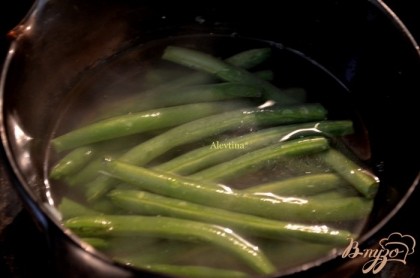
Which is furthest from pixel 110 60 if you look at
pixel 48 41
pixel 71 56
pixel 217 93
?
pixel 217 93

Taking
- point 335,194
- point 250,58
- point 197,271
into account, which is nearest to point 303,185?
point 335,194

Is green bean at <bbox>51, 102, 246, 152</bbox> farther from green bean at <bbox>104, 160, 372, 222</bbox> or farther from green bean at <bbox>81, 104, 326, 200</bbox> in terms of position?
green bean at <bbox>104, 160, 372, 222</bbox>

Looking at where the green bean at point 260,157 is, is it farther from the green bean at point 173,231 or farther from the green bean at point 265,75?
the green bean at point 265,75

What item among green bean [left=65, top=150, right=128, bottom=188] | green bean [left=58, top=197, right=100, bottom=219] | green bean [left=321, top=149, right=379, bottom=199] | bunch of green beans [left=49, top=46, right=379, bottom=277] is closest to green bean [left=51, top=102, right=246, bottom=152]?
bunch of green beans [left=49, top=46, right=379, bottom=277]

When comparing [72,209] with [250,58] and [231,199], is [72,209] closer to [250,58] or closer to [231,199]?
[231,199]

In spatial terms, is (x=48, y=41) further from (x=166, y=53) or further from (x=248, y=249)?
(x=248, y=249)

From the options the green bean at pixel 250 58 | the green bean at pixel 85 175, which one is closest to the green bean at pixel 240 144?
the green bean at pixel 85 175

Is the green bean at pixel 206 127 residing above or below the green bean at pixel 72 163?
above
